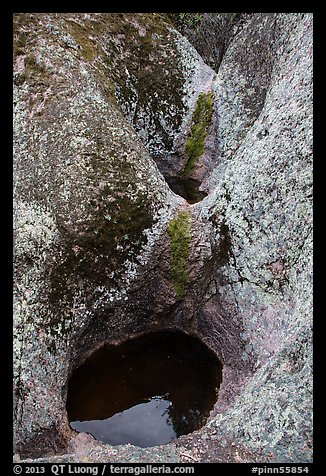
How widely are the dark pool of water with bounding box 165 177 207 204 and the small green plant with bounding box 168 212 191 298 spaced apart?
2451 mm

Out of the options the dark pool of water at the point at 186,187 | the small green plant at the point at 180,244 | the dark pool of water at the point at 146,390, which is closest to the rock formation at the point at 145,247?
the small green plant at the point at 180,244

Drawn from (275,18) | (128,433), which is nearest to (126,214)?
(128,433)

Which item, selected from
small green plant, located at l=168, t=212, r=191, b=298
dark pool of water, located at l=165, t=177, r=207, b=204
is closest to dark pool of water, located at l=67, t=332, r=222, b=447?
small green plant, located at l=168, t=212, r=191, b=298

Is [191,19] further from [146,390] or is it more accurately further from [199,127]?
[146,390]

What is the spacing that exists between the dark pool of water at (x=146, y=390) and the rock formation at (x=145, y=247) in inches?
10.2

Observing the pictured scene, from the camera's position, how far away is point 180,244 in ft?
23.9

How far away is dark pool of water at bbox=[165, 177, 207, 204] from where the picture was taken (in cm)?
983

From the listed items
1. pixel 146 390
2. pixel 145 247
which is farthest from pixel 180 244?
pixel 146 390

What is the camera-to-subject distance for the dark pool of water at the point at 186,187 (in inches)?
387

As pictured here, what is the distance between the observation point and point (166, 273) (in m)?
7.39

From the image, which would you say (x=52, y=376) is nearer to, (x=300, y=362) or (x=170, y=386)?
(x=170, y=386)

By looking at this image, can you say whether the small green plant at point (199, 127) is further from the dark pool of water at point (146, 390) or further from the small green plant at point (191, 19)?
the dark pool of water at point (146, 390)

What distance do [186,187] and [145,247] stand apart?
10.9ft

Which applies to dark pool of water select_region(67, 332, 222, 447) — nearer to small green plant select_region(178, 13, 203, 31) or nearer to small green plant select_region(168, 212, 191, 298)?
small green plant select_region(168, 212, 191, 298)
